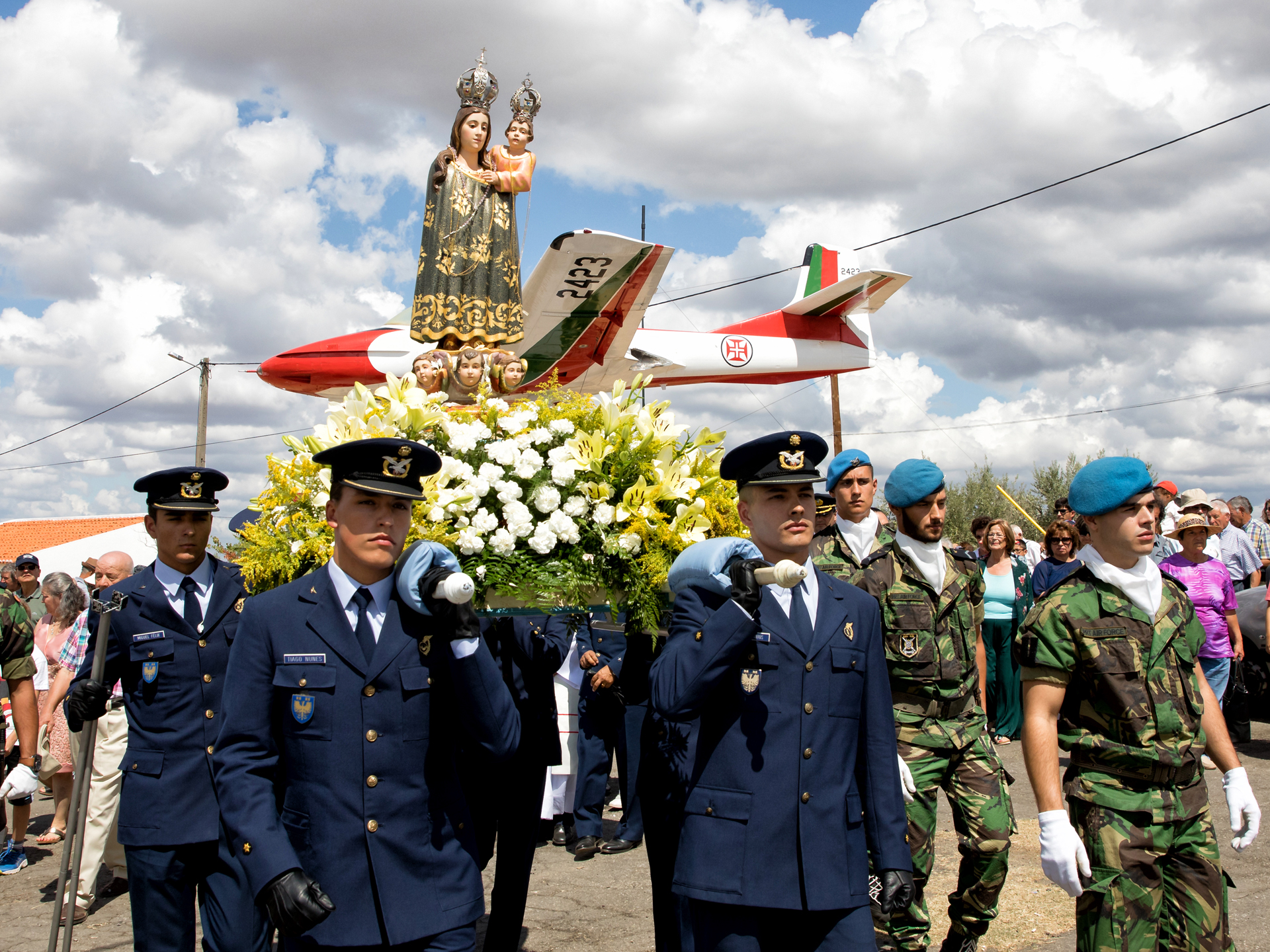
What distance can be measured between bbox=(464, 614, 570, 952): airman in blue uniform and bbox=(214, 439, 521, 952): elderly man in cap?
123 centimetres

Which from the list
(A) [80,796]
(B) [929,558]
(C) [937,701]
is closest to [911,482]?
(B) [929,558]

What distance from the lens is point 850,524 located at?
201 inches

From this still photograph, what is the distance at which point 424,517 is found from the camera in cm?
338

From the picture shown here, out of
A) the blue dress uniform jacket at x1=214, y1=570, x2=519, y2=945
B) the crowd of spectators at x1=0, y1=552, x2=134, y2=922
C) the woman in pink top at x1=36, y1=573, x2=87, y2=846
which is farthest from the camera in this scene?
the woman in pink top at x1=36, y1=573, x2=87, y2=846

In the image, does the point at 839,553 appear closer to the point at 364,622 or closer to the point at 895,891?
the point at 895,891

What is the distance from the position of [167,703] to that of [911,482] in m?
3.27

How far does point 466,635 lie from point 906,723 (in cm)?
249

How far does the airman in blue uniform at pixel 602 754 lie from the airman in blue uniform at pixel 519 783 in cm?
208

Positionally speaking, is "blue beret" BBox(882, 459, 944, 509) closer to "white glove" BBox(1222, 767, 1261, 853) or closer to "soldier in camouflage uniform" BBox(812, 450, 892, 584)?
"soldier in camouflage uniform" BBox(812, 450, 892, 584)

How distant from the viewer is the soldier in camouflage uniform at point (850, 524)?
15.8 ft

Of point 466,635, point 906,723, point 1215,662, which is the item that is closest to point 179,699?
point 466,635

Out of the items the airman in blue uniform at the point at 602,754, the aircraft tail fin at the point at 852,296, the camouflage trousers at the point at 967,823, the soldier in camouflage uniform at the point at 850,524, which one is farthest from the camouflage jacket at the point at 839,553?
the aircraft tail fin at the point at 852,296

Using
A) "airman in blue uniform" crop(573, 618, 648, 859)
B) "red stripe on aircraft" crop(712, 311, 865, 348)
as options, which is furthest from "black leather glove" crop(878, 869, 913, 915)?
"red stripe on aircraft" crop(712, 311, 865, 348)

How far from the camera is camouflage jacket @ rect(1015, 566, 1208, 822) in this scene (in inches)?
119
